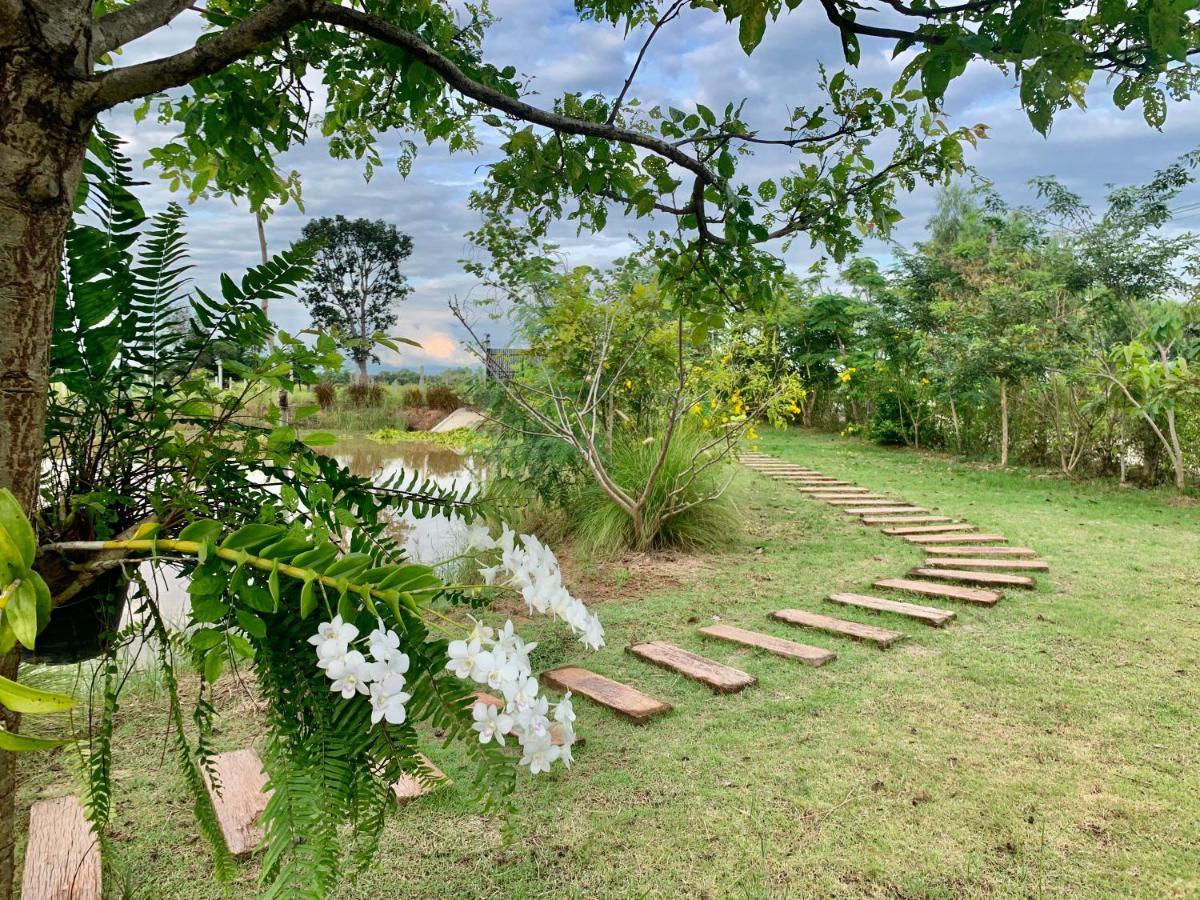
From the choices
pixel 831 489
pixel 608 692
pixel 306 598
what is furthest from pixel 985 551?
pixel 306 598

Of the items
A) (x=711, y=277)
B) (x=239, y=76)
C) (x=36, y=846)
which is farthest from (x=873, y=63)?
(x=36, y=846)

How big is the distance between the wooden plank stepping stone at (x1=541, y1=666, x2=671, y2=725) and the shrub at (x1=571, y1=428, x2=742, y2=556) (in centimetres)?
190

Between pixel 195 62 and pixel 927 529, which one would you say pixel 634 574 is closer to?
pixel 927 529

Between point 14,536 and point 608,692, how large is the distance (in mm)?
2170

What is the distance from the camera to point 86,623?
98 centimetres

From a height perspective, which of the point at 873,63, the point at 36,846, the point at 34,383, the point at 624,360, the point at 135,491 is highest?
the point at 873,63

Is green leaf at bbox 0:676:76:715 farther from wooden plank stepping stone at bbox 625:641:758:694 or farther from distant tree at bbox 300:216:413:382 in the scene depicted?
distant tree at bbox 300:216:413:382

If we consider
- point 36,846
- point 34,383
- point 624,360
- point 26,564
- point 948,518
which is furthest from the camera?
point 948,518

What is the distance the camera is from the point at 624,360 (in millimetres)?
4867

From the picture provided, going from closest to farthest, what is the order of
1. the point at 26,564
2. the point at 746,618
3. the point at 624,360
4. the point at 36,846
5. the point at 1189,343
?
the point at 26,564
the point at 36,846
the point at 746,618
the point at 624,360
the point at 1189,343

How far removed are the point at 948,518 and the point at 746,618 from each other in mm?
2934

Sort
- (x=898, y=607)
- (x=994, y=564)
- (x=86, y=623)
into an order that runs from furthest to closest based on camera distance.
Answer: (x=994, y=564) < (x=898, y=607) < (x=86, y=623)

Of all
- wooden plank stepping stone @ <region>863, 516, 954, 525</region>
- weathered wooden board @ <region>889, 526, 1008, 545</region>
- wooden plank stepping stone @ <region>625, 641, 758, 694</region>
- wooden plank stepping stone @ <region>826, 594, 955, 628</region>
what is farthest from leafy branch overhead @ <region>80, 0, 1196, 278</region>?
wooden plank stepping stone @ <region>863, 516, 954, 525</region>

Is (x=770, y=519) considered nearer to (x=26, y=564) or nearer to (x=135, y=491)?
(x=135, y=491)
